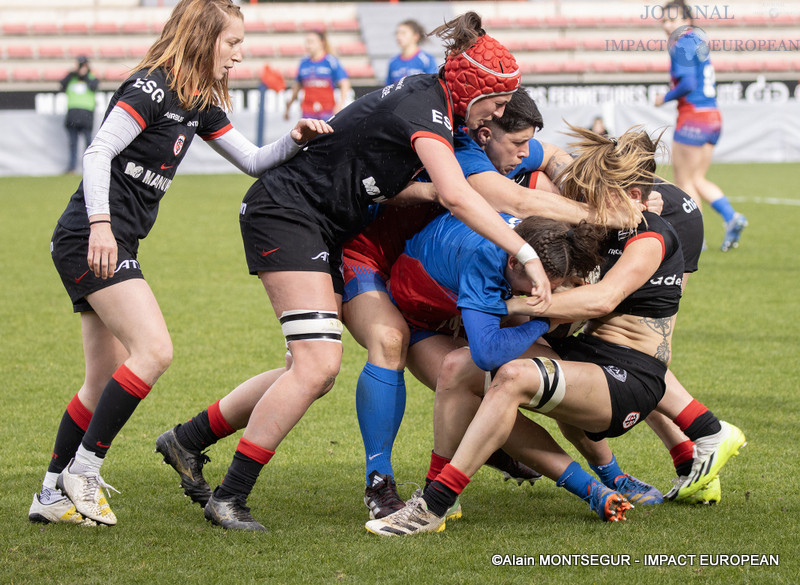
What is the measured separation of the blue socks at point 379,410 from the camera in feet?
12.5

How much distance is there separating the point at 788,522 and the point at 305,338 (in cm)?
191

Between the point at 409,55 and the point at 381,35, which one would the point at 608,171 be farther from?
the point at 381,35

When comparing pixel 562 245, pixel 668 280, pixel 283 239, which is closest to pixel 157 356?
pixel 283 239

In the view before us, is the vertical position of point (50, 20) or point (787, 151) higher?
point (50, 20)

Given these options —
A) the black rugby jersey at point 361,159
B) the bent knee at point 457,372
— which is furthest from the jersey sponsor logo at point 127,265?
the bent knee at point 457,372

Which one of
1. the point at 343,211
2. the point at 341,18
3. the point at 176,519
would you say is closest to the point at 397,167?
the point at 343,211

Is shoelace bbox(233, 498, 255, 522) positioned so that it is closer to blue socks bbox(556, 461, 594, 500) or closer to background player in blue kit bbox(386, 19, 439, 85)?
blue socks bbox(556, 461, 594, 500)

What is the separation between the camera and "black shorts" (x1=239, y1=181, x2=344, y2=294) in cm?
366

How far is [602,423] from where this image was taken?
3.60m

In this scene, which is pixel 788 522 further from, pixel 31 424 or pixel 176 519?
pixel 31 424

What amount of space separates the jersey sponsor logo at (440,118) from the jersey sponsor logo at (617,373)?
1060 mm

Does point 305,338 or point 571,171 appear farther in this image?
point 571,171

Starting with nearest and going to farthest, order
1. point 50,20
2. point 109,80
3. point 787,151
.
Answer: point 787,151, point 109,80, point 50,20

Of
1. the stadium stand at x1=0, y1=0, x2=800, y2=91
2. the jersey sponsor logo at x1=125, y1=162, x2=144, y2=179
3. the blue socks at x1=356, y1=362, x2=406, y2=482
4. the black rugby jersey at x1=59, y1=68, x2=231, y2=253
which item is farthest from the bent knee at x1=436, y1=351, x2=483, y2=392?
the stadium stand at x1=0, y1=0, x2=800, y2=91
